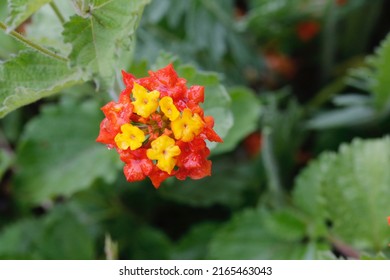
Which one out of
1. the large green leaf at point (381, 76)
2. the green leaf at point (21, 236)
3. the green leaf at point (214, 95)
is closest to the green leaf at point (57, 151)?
the green leaf at point (21, 236)

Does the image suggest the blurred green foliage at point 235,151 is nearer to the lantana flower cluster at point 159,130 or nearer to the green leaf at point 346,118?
the green leaf at point 346,118

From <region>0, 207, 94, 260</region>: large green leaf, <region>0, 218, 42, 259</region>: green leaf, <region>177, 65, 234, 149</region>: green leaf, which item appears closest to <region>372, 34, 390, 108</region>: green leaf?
<region>177, 65, 234, 149</region>: green leaf

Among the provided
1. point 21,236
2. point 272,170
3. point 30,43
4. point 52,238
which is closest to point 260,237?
point 272,170

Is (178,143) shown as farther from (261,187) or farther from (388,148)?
(261,187)

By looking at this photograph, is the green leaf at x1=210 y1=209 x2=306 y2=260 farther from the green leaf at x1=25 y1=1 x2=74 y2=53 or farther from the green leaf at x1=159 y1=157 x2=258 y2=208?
the green leaf at x1=25 y1=1 x2=74 y2=53

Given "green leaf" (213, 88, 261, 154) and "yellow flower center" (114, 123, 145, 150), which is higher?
"green leaf" (213, 88, 261, 154)
